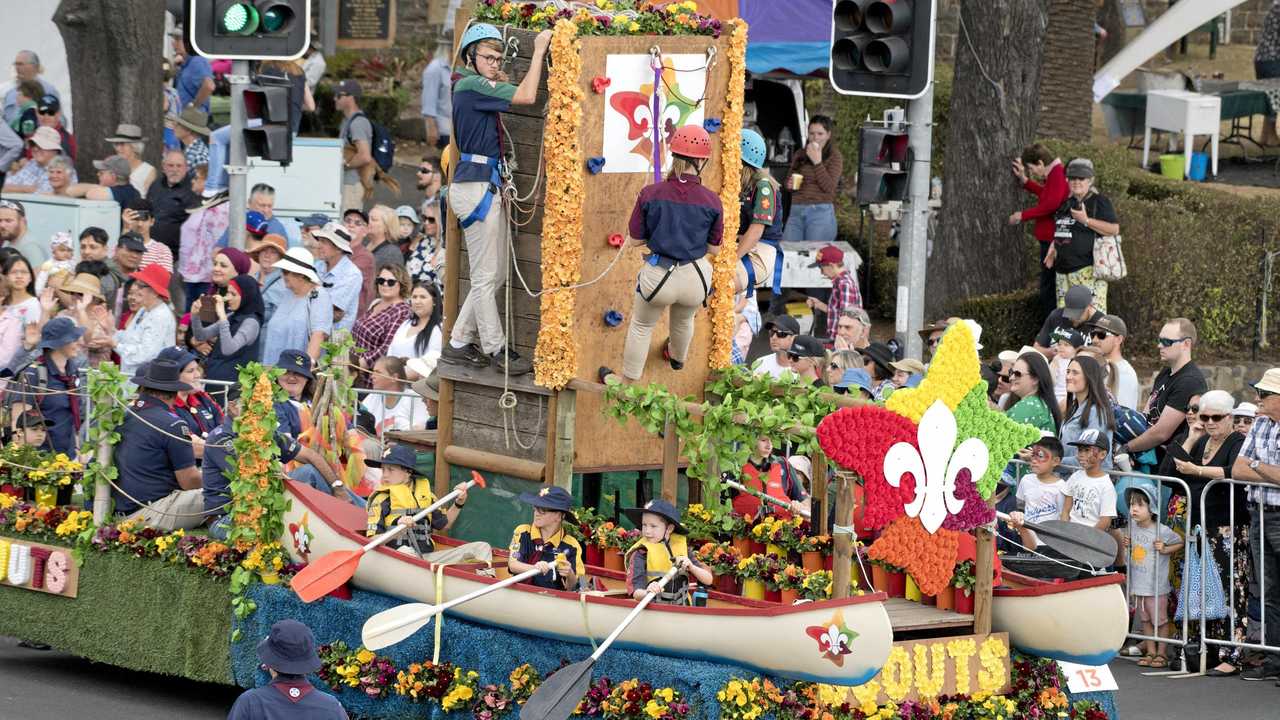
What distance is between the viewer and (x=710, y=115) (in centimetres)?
1361

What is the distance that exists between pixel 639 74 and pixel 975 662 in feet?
13.3

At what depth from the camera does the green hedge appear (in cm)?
1337

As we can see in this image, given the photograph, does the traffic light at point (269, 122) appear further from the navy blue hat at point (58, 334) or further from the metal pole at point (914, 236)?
the metal pole at point (914, 236)

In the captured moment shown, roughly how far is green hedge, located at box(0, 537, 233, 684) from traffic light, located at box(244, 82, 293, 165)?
15.7 ft

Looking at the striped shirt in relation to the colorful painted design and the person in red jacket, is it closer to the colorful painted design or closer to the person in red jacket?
the colorful painted design

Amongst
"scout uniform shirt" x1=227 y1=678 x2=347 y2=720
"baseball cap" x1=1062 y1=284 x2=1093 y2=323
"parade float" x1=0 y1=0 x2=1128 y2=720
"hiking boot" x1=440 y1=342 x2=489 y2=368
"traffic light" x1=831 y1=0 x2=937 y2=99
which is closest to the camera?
"scout uniform shirt" x1=227 y1=678 x2=347 y2=720

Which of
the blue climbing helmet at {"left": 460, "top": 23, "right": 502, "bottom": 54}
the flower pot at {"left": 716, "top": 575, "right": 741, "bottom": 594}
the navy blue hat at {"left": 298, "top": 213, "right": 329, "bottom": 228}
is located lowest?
the flower pot at {"left": 716, "top": 575, "right": 741, "bottom": 594}

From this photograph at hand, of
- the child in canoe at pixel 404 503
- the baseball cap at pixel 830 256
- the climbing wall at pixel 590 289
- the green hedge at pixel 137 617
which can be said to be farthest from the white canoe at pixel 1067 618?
the baseball cap at pixel 830 256

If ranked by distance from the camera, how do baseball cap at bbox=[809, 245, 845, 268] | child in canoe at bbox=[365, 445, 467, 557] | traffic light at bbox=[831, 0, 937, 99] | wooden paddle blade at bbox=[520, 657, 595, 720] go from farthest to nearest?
baseball cap at bbox=[809, 245, 845, 268]
traffic light at bbox=[831, 0, 937, 99]
child in canoe at bbox=[365, 445, 467, 557]
wooden paddle blade at bbox=[520, 657, 595, 720]

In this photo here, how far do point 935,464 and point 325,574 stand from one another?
3563 millimetres

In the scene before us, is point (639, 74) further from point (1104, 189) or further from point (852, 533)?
point (1104, 189)

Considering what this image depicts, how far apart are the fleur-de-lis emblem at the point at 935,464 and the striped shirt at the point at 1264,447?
3114 millimetres

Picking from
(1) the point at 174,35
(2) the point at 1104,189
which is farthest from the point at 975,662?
(1) the point at 174,35

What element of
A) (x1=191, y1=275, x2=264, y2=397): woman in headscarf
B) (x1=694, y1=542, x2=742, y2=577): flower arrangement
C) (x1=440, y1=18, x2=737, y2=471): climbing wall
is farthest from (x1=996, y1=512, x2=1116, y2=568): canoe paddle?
(x1=191, y1=275, x2=264, y2=397): woman in headscarf
